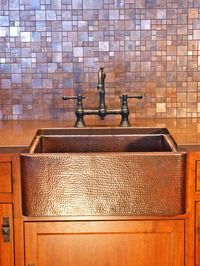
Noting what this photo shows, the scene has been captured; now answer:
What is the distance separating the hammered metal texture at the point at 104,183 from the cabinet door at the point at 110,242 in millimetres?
95

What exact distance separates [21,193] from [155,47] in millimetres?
964

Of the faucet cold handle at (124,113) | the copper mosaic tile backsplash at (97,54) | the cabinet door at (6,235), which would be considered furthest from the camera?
the copper mosaic tile backsplash at (97,54)

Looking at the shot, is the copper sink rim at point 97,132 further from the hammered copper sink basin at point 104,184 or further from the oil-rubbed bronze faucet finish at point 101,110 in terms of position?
the hammered copper sink basin at point 104,184

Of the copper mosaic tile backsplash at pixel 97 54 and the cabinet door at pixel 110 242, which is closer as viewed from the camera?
the cabinet door at pixel 110 242

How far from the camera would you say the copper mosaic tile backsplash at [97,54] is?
2.05 m

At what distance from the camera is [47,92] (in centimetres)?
211

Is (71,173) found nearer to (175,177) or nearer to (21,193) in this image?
(21,193)

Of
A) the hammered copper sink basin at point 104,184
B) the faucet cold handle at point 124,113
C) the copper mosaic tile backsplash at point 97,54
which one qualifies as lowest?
the hammered copper sink basin at point 104,184

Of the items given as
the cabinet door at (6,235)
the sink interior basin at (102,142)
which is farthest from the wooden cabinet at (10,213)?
the sink interior basin at (102,142)

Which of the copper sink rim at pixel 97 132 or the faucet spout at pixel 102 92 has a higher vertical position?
the faucet spout at pixel 102 92

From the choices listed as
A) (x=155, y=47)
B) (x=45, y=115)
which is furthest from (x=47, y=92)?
(x=155, y=47)

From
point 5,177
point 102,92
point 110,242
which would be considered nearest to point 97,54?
point 102,92

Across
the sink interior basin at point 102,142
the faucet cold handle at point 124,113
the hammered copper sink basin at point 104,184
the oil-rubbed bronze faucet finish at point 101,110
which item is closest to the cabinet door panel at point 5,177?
the hammered copper sink basin at point 104,184

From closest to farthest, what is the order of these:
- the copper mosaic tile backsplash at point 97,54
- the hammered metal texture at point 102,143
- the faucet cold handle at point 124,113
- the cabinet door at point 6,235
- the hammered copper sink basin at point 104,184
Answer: the hammered copper sink basin at point 104,184 → the cabinet door at point 6,235 → the hammered metal texture at point 102,143 → the faucet cold handle at point 124,113 → the copper mosaic tile backsplash at point 97,54
